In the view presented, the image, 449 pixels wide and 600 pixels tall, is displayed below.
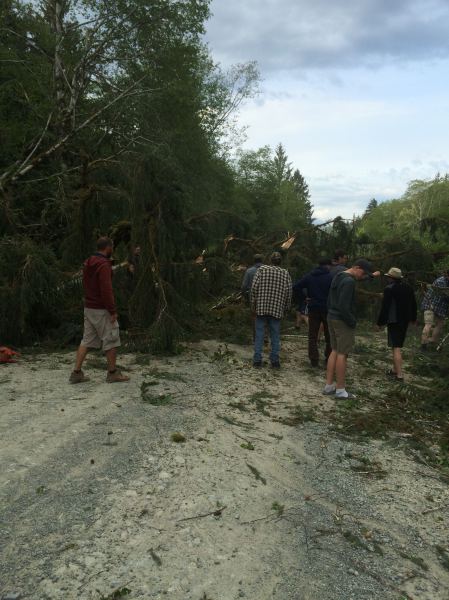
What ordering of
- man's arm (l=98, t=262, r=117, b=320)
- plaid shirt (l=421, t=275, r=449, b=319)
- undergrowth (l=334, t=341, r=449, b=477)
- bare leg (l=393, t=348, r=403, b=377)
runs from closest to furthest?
undergrowth (l=334, t=341, r=449, b=477) < man's arm (l=98, t=262, r=117, b=320) < bare leg (l=393, t=348, r=403, b=377) < plaid shirt (l=421, t=275, r=449, b=319)

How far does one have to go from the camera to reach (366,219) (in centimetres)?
1099

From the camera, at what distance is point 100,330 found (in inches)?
230

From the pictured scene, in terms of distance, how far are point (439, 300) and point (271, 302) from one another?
4066 mm

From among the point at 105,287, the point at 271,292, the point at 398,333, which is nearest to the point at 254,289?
the point at 271,292

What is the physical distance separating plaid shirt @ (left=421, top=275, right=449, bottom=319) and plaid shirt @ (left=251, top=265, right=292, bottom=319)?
3556 millimetres

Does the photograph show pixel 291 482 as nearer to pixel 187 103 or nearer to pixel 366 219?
pixel 366 219

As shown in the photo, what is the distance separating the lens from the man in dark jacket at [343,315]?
5879 millimetres

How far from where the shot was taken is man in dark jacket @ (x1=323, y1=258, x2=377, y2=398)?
19.3ft

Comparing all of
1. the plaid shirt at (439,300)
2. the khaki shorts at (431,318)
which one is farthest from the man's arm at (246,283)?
the khaki shorts at (431,318)

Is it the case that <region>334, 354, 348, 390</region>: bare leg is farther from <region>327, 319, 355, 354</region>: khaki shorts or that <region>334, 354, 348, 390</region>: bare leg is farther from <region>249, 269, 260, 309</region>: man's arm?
<region>249, 269, 260, 309</region>: man's arm

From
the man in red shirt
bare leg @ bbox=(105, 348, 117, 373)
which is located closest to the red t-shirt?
the man in red shirt

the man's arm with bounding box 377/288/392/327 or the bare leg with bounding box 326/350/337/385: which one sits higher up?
the man's arm with bounding box 377/288/392/327

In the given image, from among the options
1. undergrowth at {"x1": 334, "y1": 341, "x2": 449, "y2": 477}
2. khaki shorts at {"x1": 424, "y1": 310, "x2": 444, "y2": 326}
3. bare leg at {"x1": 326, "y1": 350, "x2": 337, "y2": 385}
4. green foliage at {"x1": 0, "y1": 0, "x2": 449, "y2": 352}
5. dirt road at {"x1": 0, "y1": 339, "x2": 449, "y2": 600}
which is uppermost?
green foliage at {"x1": 0, "y1": 0, "x2": 449, "y2": 352}

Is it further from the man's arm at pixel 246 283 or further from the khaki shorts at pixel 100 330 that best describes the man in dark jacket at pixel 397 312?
the khaki shorts at pixel 100 330
